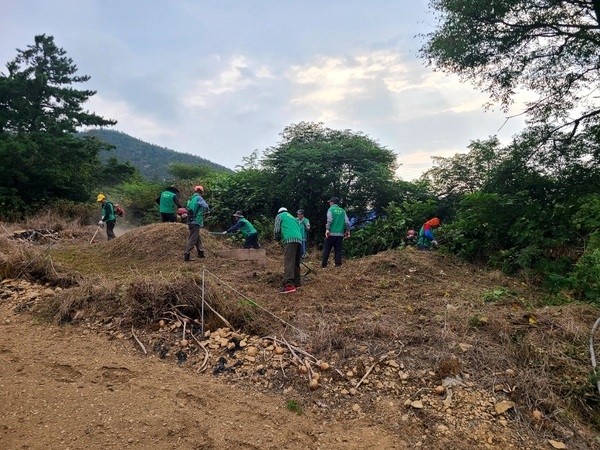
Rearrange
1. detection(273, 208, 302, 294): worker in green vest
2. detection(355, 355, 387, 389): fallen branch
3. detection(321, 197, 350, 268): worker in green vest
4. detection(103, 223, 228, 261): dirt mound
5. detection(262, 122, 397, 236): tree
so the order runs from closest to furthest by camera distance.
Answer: detection(355, 355, 387, 389): fallen branch < detection(273, 208, 302, 294): worker in green vest < detection(321, 197, 350, 268): worker in green vest < detection(103, 223, 228, 261): dirt mound < detection(262, 122, 397, 236): tree

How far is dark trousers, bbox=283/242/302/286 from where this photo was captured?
596 cm

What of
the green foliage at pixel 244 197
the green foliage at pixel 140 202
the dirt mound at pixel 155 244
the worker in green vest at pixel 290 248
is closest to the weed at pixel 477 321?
the worker in green vest at pixel 290 248

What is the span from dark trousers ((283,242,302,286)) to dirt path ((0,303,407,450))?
2594 millimetres

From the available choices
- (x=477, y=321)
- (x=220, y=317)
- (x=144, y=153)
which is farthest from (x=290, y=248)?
(x=144, y=153)

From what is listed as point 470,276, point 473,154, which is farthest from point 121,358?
point 473,154

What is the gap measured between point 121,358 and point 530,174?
8022mm

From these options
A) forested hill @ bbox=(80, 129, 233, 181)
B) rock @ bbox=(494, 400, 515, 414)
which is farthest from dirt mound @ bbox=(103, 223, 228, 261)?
forested hill @ bbox=(80, 129, 233, 181)

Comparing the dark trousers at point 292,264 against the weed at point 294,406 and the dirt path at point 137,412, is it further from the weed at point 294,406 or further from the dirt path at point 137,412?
the weed at point 294,406

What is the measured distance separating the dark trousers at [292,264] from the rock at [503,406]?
3.45 m

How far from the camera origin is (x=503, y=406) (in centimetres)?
298

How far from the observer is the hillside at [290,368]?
2.75m

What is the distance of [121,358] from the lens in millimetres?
3732

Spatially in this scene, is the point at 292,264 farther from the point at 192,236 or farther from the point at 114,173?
the point at 114,173

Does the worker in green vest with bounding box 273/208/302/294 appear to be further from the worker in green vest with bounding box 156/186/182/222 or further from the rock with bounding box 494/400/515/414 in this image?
the worker in green vest with bounding box 156/186/182/222
